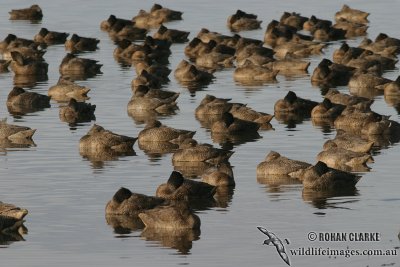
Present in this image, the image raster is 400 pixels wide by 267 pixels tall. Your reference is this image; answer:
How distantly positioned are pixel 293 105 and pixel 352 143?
972cm

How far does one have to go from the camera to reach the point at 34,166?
4659cm

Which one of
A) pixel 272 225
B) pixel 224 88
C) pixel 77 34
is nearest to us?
pixel 272 225

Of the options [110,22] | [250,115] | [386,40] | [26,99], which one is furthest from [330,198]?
[110,22]

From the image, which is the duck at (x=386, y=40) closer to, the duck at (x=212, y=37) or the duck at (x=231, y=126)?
the duck at (x=212, y=37)

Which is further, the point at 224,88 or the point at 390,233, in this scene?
the point at 224,88

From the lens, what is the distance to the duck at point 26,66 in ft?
230

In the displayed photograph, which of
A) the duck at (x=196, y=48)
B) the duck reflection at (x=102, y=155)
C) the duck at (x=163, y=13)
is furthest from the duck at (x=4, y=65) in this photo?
the duck reflection at (x=102, y=155)

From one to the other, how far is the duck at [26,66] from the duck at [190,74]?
6510 millimetres

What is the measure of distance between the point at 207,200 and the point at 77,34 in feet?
144

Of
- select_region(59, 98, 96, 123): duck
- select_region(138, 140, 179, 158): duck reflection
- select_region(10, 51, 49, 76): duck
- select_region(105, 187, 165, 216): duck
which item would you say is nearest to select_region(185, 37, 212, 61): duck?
select_region(10, 51, 49, 76): duck

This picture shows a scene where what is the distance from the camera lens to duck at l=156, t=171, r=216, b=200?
134 feet

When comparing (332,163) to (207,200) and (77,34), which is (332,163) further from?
(77,34)

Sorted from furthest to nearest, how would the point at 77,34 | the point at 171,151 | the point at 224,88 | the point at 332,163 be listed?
the point at 77,34 → the point at 224,88 → the point at 171,151 → the point at 332,163

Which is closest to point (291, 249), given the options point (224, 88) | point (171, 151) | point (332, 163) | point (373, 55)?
point (332, 163)
